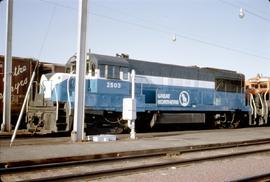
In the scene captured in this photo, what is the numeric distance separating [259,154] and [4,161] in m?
7.66

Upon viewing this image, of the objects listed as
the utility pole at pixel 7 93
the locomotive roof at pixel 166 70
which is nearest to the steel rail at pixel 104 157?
the locomotive roof at pixel 166 70

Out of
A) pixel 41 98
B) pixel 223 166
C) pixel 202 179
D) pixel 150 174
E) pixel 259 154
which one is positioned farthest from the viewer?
pixel 41 98

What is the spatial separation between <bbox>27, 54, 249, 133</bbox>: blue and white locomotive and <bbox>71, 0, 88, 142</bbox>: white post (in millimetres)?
1806

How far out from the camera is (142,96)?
58.2 ft

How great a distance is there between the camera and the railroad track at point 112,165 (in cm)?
764

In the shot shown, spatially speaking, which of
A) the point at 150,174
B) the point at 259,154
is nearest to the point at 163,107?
the point at 259,154

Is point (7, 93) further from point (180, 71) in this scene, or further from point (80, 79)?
point (180, 71)

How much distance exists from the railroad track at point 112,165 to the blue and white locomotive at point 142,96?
487 centimetres

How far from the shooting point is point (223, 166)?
9.62 meters

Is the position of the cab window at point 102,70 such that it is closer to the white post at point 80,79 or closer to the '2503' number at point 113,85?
the '2503' number at point 113,85

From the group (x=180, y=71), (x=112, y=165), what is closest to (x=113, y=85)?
(x=180, y=71)

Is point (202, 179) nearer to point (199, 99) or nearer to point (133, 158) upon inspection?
point (133, 158)

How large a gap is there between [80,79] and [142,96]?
529 centimetres

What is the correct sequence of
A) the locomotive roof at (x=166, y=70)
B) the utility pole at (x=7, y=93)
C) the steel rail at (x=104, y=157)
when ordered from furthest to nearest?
the locomotive roof at (x=166, y=70), the utility pole at (x=7, y=93), the steel rail at (x=104, y=157)
